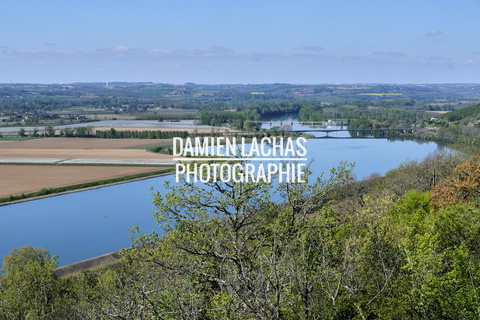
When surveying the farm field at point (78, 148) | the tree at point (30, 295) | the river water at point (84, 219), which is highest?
the tree at point (30, 295)

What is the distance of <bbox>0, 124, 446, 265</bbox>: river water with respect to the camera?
1895 cm

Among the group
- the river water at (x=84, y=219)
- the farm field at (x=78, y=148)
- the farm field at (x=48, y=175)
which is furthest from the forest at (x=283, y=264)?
the farm field at (x=78, y=148)

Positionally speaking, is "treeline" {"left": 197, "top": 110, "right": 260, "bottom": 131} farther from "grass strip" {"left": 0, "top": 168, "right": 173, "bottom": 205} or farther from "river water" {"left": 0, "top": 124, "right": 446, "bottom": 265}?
"grass strip" {"left": 0, "top": 168, "right": 173, "bottom": 205}

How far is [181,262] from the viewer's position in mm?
5844

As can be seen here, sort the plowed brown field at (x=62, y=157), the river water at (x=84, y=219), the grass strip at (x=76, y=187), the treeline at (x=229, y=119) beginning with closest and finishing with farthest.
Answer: the river water at (x=84, y=219) → the grass strip at (x=76, y=187) → the plowed brown field at (x=62, y=157) → the treeline at (x=229, y=119)

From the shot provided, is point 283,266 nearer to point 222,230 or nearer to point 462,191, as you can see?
point 222,230

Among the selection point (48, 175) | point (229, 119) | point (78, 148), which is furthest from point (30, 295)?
point (229, 119)

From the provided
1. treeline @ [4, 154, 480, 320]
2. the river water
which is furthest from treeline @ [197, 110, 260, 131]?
treeline @ [4, 154, 480, 320]

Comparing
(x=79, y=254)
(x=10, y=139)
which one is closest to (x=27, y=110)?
(x=10, y=139)

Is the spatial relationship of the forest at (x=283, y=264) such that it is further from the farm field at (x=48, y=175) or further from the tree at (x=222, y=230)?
the farm field at (x=48, y=175)

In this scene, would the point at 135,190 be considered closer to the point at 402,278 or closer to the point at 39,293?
the point at 39,293

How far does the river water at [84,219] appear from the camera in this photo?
18950 millimetres

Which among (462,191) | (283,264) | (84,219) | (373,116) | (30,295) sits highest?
(283,264)

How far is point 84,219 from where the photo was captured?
2272 cm
